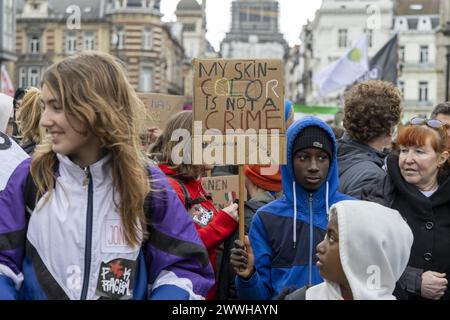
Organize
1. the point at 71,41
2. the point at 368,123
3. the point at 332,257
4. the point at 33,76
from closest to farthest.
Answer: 1. the point at 332,257
2. the point at 368,123
3. the point at 33,76
4. the point at 71,41

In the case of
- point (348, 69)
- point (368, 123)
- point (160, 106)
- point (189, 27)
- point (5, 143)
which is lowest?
point (5, 143)

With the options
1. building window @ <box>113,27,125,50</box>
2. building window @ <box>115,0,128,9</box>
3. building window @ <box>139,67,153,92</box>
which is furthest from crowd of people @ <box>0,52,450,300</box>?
building window @ <box>139,67,153,92</box>

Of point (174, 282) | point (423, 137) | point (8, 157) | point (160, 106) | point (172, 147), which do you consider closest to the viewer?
point (174, 282)

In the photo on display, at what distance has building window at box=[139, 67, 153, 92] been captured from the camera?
208 ft

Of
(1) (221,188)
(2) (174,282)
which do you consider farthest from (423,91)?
(2) (174,282)

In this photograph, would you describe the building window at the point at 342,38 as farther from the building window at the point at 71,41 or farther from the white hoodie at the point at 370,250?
the white hoodie at the point at 370,250

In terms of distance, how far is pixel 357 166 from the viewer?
201 inches

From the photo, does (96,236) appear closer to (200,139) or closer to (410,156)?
(200,139)

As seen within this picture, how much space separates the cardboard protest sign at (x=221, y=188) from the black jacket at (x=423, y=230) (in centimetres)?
148

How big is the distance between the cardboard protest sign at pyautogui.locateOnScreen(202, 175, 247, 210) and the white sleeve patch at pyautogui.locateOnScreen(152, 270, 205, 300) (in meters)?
2.51

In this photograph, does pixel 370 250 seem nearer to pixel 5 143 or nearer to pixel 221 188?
pixel 5 143

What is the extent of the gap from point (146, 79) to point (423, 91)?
940 inches

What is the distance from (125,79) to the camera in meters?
3.29

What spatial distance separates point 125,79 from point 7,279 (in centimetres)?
86
